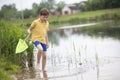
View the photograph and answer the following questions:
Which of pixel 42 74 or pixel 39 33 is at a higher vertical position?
pixel 39 33

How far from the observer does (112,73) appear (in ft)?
33.8

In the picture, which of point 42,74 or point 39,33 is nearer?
point 42,74

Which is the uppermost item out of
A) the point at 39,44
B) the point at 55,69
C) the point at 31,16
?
the point at 39,44

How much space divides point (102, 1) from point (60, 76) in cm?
8328

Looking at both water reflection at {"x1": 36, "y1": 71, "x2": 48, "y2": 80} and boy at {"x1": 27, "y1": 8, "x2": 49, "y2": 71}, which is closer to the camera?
water reflection at {"x1": 36, "y1": 71, "x2": 48, "y2": 80}

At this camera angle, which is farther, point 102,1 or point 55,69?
Result: point 102,1

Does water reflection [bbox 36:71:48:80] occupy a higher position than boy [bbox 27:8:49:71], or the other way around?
boy [bbox 27:8:49:71]

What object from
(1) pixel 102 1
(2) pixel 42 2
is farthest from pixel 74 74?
(2) pixel 42 2

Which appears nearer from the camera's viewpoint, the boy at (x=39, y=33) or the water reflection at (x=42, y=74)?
the water reflection at (x=42, y=74)

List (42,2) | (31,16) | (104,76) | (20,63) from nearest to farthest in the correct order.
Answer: (104,76), (20,63), (31,16), (42,2)

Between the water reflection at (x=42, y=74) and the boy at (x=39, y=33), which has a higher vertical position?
the boy at (x=39, y=33)

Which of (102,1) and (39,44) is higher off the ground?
(39,44)

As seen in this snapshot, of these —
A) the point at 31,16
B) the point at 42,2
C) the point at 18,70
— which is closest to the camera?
the point at 18,70

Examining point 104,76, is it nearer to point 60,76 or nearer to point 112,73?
point 112,73
